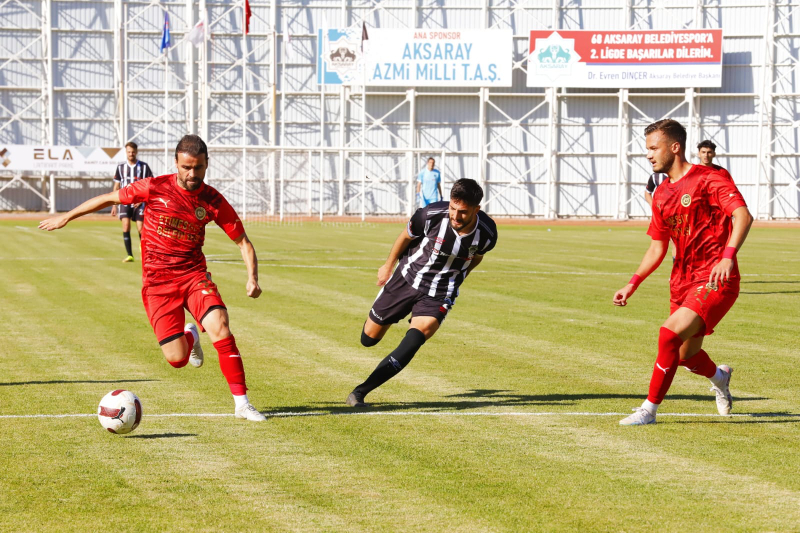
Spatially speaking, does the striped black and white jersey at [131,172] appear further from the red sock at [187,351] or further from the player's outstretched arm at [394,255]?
the player's outstretched arm at [394,255]

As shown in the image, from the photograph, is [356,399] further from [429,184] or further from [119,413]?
[429,184]

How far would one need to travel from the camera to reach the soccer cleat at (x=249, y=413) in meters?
7.37

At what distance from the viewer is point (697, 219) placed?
24.2ft

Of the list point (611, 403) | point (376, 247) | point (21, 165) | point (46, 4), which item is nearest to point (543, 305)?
point (611, 403)

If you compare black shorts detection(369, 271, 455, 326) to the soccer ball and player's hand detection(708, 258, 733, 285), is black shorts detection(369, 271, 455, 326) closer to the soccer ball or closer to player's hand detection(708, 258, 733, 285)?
player's hand detection(708, 258, 733, 285)

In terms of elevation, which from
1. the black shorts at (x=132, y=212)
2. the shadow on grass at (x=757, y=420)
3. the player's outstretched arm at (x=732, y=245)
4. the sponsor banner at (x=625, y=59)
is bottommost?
the shadow on grass at (x=757, y=420)

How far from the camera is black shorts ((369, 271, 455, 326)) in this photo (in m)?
8.21

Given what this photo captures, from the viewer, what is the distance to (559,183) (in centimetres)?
4997

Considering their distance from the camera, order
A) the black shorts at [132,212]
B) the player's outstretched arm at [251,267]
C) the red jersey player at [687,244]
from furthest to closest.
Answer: the black shorts at [132,212]
the player's outstretched arm at [251,267]
the red jersey player at [687,244]

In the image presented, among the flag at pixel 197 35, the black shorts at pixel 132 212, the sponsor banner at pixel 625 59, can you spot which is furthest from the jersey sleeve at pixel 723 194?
the sponsor banner at pixel 625 59

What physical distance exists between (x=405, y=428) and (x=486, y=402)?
115 centimetres

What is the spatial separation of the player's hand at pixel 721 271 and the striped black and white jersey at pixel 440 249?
179cm

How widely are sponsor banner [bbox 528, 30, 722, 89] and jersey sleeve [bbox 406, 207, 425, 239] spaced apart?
40.2 m

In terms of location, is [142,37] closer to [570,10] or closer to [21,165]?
[21,165]
